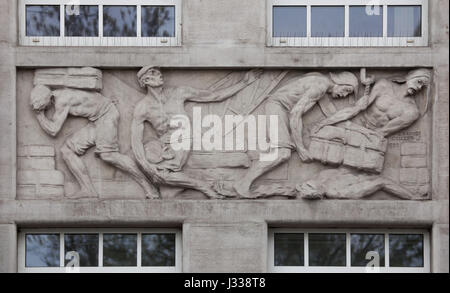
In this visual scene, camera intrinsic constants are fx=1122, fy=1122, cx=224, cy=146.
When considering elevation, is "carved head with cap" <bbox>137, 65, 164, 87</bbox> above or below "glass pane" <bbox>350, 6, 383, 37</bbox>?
below

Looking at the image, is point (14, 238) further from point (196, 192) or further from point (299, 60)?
point (299, 60)

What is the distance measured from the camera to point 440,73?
14547 millimetres

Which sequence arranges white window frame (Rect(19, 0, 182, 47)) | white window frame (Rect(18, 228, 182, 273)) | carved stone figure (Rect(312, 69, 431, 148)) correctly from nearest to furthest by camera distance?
carved stone figure (Rect(312, 69, 431, 148)) < white window frame (Rect(18, 228, 182, 273)) < white window frame (Rect(19, 0, 182, 47))

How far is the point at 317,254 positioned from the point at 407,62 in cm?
276

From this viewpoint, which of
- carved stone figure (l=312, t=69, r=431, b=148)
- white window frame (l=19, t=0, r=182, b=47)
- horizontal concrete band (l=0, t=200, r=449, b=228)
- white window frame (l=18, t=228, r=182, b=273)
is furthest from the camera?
white window frame (l=19, t=0, r=182, b=47)

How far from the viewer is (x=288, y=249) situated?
48.2 feet

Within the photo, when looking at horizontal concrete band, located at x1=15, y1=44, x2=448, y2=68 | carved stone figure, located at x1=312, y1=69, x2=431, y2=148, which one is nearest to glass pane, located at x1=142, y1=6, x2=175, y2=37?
horizontal concrete band, located at x1=15, y1=44, x2=448, y2=68

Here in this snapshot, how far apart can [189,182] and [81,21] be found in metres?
2.61

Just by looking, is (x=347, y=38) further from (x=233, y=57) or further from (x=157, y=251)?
(x=157, y=251)

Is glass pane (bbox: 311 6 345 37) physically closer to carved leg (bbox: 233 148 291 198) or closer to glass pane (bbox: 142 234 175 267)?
carved leg (bbox: 233 148 291 198)

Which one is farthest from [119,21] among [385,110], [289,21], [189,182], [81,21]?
[385,110]

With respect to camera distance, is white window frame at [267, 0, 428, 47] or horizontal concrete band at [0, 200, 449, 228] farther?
white window frame at [267, 0, 428, 47]

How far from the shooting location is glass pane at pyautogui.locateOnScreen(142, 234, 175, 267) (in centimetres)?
1464

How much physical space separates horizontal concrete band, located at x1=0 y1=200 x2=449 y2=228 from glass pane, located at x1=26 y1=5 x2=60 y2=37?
7.47ft
